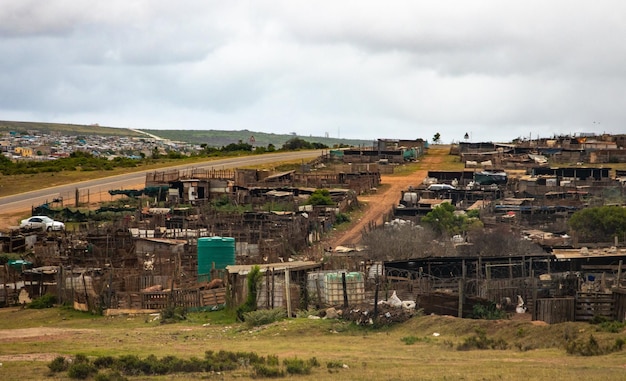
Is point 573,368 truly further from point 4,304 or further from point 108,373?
point 4,304

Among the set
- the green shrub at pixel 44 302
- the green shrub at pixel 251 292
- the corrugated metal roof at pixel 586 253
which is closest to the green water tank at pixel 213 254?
the green shrub at pixel 44 302

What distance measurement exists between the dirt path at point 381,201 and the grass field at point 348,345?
17.3m

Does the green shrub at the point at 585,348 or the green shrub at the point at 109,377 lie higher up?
the green shrub at the point at 585,348

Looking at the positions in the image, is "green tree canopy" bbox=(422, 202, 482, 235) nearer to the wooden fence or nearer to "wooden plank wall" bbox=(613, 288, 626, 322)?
the wooden fence

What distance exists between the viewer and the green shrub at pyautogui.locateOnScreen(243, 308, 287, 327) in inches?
1018

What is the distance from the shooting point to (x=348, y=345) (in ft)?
74.9

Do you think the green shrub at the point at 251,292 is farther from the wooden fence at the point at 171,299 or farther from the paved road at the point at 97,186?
the paved road at the point at 97,186

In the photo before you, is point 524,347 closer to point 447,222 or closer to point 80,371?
point 80,371

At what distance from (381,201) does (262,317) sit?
34.9 metres

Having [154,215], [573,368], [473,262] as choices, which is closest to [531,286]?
[473,262]

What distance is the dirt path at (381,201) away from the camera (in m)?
46.5

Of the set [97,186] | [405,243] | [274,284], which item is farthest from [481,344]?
[97,186]

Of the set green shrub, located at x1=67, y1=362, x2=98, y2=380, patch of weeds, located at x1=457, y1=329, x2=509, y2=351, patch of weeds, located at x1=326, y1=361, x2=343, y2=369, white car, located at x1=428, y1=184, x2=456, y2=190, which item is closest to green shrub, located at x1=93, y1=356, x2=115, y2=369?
green shrub, located at x1=67, y1=362, x2=98, y2=380

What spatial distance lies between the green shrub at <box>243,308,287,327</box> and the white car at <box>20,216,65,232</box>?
23078 mm
